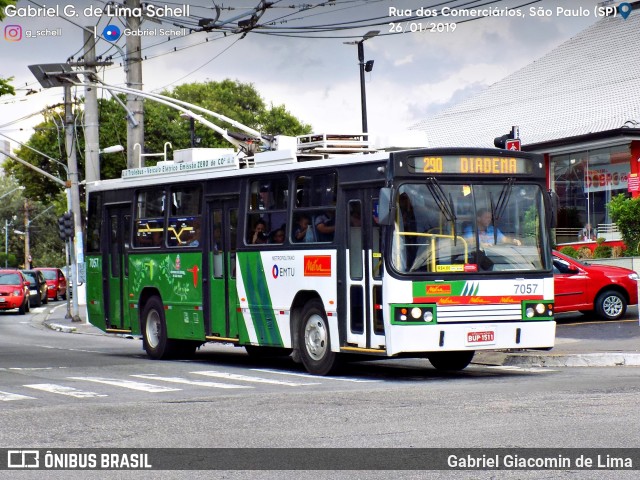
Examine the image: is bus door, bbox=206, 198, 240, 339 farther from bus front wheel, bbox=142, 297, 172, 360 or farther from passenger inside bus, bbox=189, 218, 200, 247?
bus front wheel, bbox=142, 297, 172, 360

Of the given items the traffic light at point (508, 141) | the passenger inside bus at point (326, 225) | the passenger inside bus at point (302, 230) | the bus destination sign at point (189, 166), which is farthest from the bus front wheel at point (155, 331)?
the traffic light at point (508, 141)

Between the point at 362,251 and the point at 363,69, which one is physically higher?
the point at 363,69

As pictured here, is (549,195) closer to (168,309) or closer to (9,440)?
(168,309)

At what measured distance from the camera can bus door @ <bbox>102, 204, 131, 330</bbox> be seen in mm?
22828

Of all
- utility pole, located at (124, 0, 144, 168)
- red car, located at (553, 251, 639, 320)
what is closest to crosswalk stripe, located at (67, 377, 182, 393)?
red car, located at (553, 251, 639, 320)

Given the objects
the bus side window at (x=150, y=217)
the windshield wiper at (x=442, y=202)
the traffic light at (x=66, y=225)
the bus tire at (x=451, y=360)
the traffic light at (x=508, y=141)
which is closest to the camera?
the windshield wiper at (x=442, y=202)

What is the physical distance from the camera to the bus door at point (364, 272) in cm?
1639

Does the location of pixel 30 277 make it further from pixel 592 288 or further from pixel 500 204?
pixel 500 204

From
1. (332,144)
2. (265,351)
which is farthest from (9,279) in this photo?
(332,144)

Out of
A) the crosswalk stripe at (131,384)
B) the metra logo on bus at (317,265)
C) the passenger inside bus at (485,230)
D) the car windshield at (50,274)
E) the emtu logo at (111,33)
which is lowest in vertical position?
the crosswalk stripe at (131,384)

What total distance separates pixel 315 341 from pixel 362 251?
1.75 metres

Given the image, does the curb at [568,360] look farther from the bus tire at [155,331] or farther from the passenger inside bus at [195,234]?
the bus tire at [155,331]

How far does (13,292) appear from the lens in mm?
48469

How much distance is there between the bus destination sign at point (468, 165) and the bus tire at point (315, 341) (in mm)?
2647
